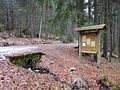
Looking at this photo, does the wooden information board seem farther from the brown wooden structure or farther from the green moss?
the green moss

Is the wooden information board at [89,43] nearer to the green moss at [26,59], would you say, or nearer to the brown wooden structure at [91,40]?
the brown wooden structure at [91,40]

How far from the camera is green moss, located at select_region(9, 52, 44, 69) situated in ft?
15.1

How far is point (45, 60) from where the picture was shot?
5.70 m

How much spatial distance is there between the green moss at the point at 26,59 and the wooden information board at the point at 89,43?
11.2 ft

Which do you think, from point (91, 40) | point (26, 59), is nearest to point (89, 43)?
point (91, 40)

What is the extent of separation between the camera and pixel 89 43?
6.88 metres

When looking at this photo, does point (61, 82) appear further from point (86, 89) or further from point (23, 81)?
point (23, 81)

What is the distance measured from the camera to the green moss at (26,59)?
181 inches

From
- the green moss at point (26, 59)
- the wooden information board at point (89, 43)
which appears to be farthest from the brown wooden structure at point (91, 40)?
the green moss at point (26, 59)

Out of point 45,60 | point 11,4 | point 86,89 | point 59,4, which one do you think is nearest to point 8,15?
point 11,4

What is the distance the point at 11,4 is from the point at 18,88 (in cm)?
1744

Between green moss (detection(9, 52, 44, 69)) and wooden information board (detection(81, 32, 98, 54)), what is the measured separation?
3.41 m

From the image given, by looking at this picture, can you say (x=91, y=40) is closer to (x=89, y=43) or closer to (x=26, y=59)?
(x=89, y=43)

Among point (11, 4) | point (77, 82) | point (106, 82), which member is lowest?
point (106, 82)
